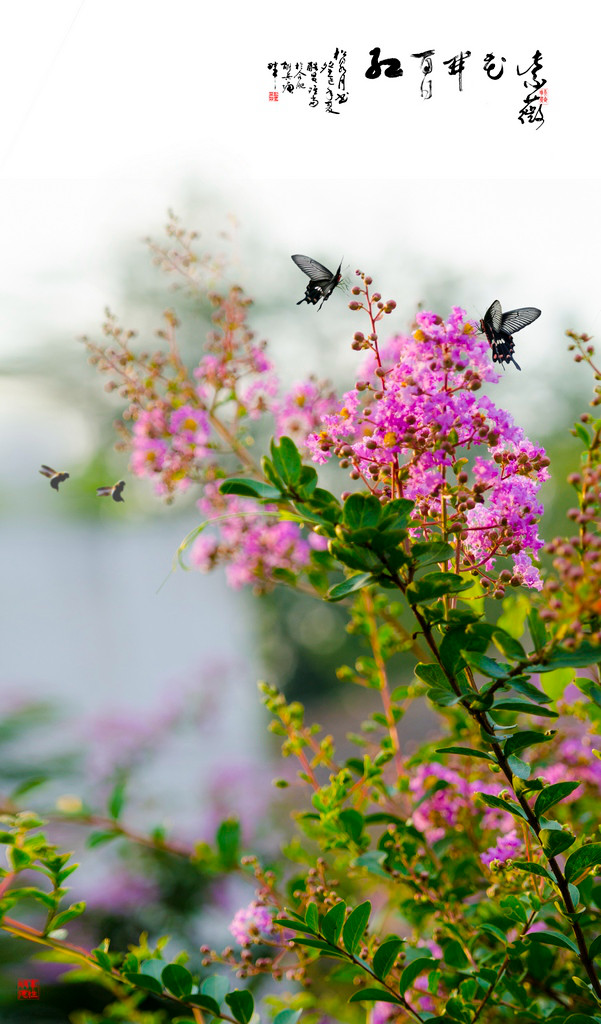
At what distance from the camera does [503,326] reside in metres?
0.44

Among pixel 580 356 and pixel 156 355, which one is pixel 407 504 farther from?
pixel 156 355

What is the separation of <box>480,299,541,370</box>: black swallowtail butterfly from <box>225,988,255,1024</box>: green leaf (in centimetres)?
36

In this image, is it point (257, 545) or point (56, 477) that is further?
point (257, 545)

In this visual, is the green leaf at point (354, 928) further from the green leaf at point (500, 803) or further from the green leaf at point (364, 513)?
the green leaf at point (364, 513)

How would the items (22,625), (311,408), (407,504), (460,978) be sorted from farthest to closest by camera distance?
1. (22,625)
2. (311,408)
3. (460,978)
4. (407,504)

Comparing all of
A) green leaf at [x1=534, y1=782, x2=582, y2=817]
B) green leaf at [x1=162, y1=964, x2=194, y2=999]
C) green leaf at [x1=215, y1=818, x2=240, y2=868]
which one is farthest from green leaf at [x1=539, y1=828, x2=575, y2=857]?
green leaf at [x1=215, y1=818, x2=240, y2=868]

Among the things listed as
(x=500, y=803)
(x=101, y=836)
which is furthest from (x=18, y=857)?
(x=500, y=803)

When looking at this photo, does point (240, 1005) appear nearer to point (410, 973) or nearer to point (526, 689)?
point (410, 973)

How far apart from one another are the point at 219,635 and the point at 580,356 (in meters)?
3.11

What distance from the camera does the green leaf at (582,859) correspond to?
1.07ft

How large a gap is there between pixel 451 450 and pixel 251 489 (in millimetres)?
89

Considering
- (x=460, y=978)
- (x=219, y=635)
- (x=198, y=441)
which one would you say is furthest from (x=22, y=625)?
(x=460, y=978)

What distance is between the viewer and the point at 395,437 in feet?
1.08

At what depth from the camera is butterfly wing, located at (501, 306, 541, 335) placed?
1.46ft
